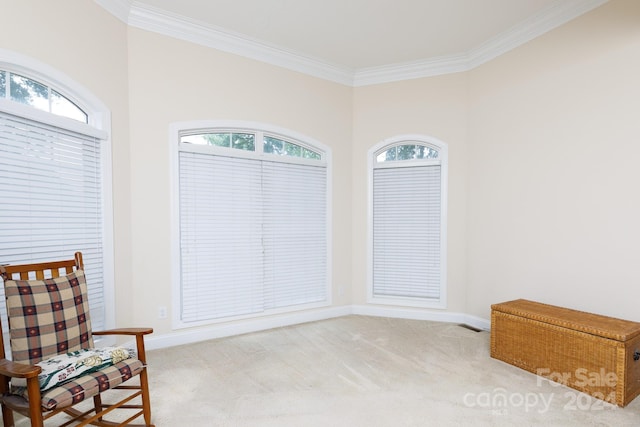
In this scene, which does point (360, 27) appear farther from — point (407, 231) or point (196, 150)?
point (407, 231)

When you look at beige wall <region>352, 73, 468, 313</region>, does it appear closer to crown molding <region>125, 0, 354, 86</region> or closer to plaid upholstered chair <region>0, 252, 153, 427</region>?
crown molding <region>125, 0, 354, 86</region>

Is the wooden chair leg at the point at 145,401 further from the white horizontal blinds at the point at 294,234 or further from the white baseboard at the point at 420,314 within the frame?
the white baseboard at the point at 420,314

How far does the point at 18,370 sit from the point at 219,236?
7.33 ft

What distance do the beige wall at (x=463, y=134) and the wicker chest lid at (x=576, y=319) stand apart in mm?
241

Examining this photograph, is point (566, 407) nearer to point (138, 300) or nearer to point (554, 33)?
point (554, 33)

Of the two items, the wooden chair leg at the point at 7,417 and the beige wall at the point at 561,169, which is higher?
the beige wall at the point at 561,169

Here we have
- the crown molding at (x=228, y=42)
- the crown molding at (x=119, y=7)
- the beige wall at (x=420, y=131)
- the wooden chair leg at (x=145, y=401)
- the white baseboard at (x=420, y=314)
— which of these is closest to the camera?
the wooden chair leg at (x=145, y=401)

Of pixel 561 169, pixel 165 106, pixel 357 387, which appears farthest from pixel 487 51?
pixel 357 387

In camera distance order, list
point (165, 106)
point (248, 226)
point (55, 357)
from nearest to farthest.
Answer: point (55, 357) < point (165, 106) < point (248, 226)

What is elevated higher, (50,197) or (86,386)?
(50,197)

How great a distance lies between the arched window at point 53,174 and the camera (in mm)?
2373

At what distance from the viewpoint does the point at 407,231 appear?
4504 millimetres

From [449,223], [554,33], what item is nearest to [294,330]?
[449,223]

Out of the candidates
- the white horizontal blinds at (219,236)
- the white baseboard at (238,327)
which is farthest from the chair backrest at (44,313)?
the white horizontal blinds at (219,236)
